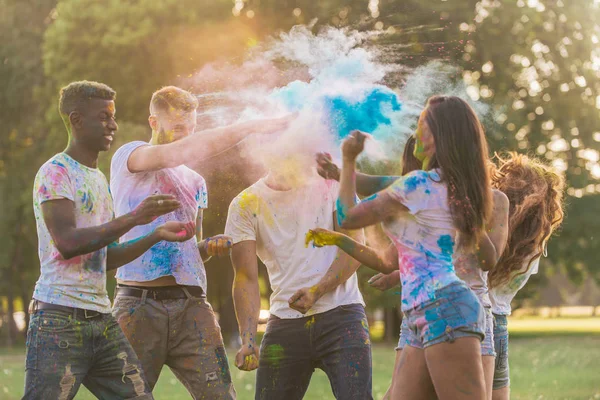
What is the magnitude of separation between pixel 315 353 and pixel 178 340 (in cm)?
78

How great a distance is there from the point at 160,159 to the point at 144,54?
1632 centimetres

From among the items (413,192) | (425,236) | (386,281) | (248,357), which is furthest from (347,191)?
(248,357)

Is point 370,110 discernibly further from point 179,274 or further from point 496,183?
point 179,274

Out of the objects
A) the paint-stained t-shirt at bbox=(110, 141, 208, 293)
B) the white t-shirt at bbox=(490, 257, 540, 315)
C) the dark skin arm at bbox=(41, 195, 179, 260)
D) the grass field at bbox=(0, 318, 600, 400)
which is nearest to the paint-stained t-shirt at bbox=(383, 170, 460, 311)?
the dark skin arm at bbox=(41, 195, 179, 260)

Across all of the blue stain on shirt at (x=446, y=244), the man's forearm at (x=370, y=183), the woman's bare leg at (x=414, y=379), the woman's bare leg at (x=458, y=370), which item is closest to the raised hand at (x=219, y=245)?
the man's forearm at (x=370, y=183)

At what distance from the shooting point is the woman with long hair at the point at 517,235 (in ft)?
18.0

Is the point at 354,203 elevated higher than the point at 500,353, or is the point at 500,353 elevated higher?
the point at 354,203

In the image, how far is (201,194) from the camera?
5.72 meters

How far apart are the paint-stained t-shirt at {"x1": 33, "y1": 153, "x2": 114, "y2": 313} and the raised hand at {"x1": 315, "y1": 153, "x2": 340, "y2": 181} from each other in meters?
1.16

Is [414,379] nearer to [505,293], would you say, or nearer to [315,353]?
[315,353]

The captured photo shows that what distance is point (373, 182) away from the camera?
15.9ft

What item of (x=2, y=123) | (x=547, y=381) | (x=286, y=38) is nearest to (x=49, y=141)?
(x=2, y=123)

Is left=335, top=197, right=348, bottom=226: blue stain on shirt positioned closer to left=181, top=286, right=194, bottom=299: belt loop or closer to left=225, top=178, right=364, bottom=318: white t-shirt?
left=225, top=178, right=364, bottom=318: white t-shirt

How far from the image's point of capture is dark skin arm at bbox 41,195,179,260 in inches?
181
